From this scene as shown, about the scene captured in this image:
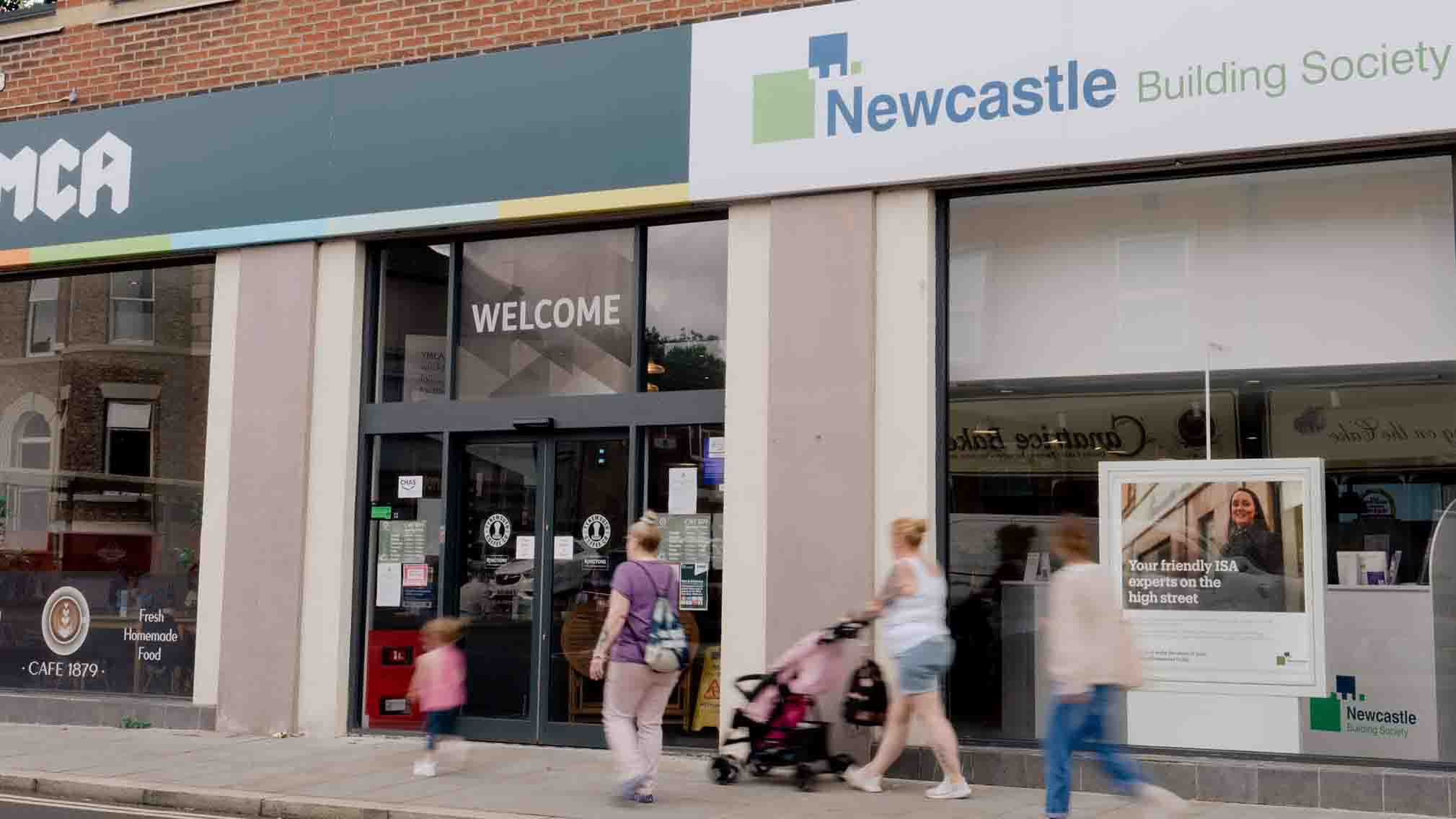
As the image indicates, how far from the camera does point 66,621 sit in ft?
46.2

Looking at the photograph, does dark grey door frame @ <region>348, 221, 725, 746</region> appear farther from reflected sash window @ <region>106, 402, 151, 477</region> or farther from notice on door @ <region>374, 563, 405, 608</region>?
reflected sash window @ <region>106, 402, 151, 477</region>

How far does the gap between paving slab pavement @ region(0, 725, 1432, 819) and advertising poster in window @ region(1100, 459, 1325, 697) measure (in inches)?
35.9

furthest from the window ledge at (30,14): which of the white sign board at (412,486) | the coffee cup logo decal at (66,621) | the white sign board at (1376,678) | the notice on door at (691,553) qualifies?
the white sign board at (1376,678)

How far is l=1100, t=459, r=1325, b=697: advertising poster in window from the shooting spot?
377 inches

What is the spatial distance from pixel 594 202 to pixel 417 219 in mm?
1696

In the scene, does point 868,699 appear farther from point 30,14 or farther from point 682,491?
point 30,14

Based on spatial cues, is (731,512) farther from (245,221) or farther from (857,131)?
(245,221)

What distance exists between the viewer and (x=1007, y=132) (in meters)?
10.3

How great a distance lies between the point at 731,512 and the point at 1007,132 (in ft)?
11.1

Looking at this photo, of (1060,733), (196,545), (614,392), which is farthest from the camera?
(196,545)

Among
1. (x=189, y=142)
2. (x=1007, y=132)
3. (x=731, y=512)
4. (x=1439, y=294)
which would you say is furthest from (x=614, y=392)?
(x=1439, y=294)

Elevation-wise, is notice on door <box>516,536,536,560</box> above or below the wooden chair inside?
above

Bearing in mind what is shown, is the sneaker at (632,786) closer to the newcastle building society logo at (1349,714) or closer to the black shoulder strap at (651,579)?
the black shoulder strap at (651,579)

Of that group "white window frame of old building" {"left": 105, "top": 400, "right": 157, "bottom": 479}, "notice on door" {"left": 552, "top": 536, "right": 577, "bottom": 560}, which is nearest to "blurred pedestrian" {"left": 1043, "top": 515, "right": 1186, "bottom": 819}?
"notice on door" {"left": 552, "top": 536, "right": 577, "bottom": 560}
